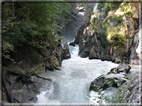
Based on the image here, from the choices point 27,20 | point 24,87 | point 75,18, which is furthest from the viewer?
point 75,18

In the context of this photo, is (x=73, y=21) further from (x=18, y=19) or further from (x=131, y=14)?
(x=18, y=19)

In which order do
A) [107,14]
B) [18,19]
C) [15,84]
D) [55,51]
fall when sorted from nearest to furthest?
[15,84] < [18,19] < [55,51] < [107,14]

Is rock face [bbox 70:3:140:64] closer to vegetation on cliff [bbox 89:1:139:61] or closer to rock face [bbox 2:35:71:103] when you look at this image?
vegetation on cliff [bbox 89:1:139:61]

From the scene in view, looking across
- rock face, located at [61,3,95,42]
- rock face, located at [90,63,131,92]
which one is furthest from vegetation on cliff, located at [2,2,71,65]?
rock face, located at [61,3,95,42]

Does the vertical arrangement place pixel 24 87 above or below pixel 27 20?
below

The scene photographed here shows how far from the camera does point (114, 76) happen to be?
604 cm

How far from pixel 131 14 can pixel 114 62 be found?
9.46ft

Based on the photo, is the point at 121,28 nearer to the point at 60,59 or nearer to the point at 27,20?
the point at 60,59

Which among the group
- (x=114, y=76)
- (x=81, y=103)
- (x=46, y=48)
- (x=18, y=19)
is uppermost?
(x=18, y=19)

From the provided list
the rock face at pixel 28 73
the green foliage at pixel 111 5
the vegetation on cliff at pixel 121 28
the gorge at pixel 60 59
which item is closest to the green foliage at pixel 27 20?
the gorge at pixel 60 59

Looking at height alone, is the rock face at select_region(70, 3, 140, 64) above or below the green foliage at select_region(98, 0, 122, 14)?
below

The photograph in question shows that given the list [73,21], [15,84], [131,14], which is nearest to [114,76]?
[15,84]

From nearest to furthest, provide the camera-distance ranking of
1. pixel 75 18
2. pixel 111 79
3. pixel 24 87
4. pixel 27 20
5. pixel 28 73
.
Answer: pixel 24 87, pixel 111 79, pixel 27 20, pixel 28 73, pixel 75 18

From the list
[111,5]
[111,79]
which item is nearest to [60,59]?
[111,79]
